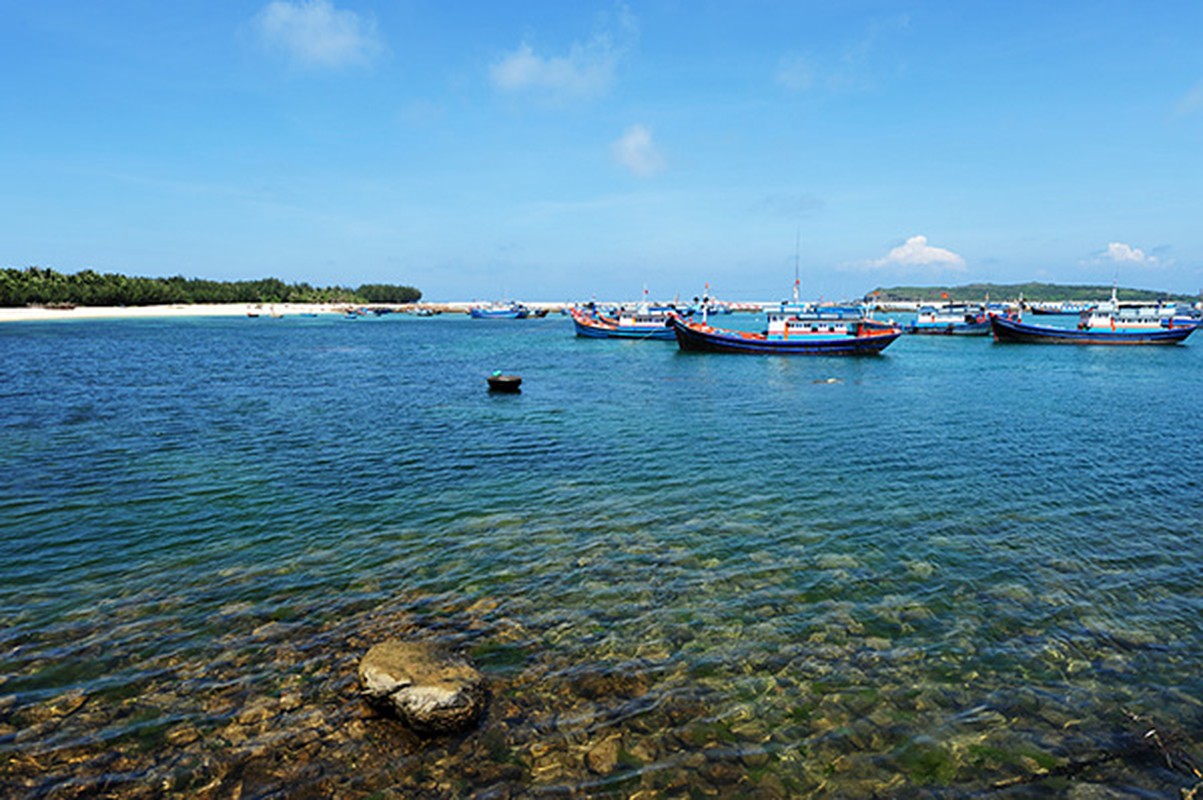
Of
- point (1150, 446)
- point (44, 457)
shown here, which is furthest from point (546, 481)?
point (1150, 446)

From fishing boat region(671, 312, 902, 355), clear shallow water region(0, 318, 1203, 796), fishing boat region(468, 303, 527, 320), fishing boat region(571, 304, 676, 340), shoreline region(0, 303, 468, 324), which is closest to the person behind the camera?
clear shallow water region(0, 318, 1203, 796)

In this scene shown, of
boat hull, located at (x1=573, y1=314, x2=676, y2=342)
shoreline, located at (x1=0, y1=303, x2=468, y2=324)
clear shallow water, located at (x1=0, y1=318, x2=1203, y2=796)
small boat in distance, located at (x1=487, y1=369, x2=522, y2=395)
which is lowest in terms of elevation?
clear shallow water, located at (x1=0, y1=318, x2=1203, y2=796)

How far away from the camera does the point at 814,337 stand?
62.3m

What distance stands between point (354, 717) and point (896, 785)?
617cm

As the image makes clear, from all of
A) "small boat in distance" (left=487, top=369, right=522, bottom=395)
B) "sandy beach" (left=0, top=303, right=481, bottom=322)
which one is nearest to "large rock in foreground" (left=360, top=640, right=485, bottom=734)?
"small boat in distance" (left=487, top=369, right=522, bottom=395)

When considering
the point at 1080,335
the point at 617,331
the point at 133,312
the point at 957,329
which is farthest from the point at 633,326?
the point at 133,312

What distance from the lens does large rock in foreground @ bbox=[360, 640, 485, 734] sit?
24.2 ft

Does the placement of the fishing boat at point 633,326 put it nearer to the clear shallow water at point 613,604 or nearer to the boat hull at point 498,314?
the clear shallow water at point 613,604

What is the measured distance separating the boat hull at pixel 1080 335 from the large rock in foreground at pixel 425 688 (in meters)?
92.9

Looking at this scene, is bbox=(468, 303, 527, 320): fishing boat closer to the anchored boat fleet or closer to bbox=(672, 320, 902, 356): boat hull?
the anchored boat fleet

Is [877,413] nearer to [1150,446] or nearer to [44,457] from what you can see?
[1150,446]

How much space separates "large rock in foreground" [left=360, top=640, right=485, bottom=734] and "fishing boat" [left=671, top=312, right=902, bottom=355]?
57683mm

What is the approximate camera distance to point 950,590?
1104cm

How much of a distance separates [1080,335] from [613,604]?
90.7 metres
